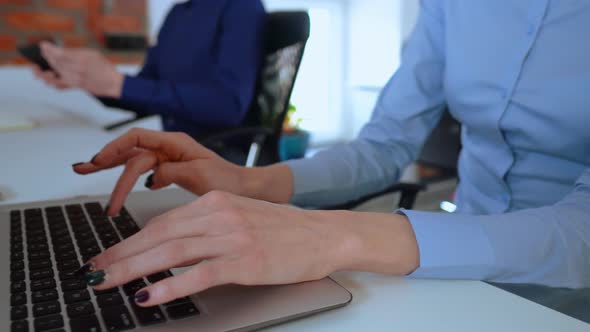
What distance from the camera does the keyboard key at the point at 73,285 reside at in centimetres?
36

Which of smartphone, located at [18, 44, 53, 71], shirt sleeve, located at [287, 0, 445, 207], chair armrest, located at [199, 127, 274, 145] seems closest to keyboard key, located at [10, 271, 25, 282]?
shirt sleeve, located at [287, 0, 445, 207]

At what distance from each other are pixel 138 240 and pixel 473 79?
54 cm

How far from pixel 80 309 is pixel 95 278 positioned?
26 mm

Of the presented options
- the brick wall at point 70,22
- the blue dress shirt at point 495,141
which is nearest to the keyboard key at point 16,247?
the blue dress shirt at point 495,141

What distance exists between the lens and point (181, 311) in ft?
1.08

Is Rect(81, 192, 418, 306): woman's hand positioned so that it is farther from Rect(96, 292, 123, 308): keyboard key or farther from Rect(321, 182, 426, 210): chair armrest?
Rect(321, 182, 426, 210): chair armrest

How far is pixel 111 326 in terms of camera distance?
310 millimetres

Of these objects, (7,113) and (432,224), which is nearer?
(432,224)

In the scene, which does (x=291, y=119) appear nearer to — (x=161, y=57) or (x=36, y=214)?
(x=161, y=57)

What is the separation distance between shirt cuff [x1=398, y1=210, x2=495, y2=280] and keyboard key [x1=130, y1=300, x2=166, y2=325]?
0.21m

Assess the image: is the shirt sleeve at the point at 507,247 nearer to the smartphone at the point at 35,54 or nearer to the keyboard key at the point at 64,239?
the keyboard key at the point at 64,239

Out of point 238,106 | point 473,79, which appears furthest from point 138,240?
point 238,106

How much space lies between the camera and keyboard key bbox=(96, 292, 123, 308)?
0.34 meters

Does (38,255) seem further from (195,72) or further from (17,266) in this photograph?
(195,72)
